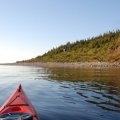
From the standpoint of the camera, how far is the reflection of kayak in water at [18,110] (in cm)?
1747

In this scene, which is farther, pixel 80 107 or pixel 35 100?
pixel 35 100

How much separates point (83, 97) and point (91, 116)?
10.1 m

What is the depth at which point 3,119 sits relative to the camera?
16984 mm

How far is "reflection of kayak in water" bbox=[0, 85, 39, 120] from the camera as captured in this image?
17.5m

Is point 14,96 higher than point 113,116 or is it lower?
higher

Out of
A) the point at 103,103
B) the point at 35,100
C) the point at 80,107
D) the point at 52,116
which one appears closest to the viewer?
the point at 52,116

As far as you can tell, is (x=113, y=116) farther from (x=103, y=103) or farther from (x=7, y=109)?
(x=7, y=109)

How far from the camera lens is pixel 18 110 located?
19.6 m

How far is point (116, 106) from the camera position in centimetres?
2708

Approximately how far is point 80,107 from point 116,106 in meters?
3.58

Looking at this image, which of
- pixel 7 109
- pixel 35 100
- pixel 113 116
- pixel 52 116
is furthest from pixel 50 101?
pixel 7 109

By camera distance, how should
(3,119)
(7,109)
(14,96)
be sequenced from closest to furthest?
(3,119), (7,109), (14,96)

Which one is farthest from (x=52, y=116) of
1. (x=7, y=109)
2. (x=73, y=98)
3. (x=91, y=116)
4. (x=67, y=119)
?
(x=73, y=98)

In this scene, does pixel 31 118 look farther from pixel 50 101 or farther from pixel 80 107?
pixel 50 101
